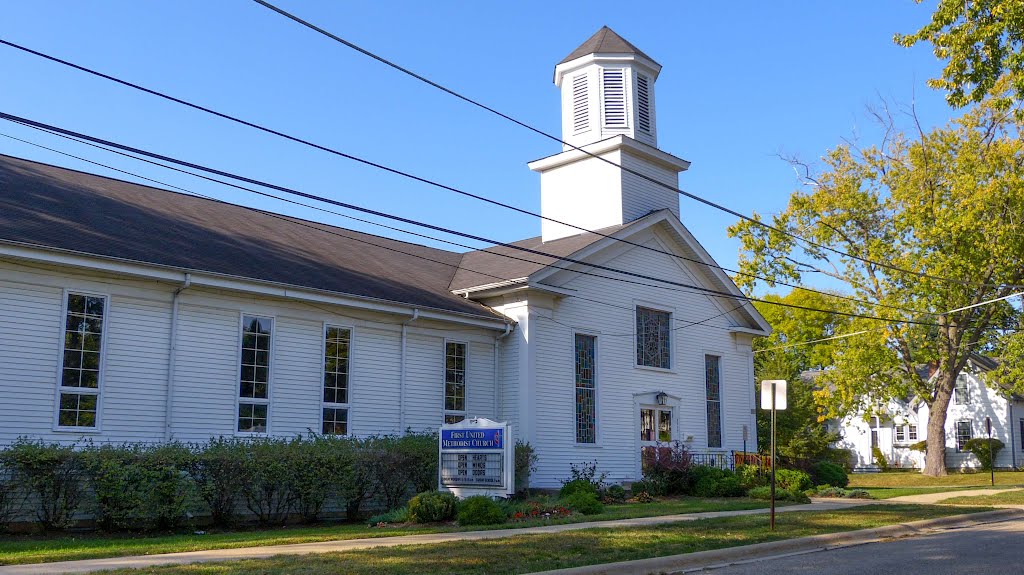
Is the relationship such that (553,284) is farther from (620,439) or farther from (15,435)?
(15,435)

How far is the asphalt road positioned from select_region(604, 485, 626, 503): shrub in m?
8.60

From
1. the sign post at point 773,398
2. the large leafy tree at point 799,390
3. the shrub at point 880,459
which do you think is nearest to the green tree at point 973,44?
the sign post at point 773,398

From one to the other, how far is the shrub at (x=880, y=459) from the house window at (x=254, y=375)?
4336cm

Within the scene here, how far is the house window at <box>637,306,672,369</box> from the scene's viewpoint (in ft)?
86.9

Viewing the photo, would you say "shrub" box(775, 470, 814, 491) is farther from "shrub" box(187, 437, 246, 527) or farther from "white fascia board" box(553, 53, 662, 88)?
"shrub" box(187, 437, 246, 527)

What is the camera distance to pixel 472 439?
1888 cm

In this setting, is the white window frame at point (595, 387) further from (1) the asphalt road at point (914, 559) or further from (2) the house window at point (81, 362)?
(2) the house window at point (81, 362)

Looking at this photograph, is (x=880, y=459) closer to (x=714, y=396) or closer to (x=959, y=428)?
(x=959, y=428)

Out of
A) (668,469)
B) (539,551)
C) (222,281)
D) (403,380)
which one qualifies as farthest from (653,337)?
(539,551)

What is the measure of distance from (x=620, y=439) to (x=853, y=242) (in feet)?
60.1

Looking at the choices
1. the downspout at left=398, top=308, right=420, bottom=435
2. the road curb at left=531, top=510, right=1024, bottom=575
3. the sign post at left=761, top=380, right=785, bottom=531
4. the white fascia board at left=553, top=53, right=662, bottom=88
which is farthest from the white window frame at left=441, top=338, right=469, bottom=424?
the white fascia board at left=553, top=53, right=662, bottom=88

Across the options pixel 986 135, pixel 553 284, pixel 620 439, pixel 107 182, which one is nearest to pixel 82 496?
pixel 107 182

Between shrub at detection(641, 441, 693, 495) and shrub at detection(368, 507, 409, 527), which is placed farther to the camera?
shrub at detection(641, 441, 693, 495)

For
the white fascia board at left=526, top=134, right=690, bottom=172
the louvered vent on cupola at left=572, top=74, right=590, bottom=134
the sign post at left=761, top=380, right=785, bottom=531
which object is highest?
the louvered vent on cupola at left=572, top=74, right=590, bottom=134
